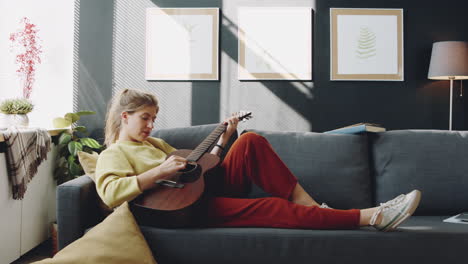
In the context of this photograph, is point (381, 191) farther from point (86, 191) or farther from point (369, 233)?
point (86, 191)

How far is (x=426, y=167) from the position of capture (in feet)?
6.75

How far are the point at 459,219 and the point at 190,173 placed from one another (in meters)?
1.26

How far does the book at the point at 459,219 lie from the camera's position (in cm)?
175

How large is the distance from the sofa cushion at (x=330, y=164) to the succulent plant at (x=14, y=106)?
4.76 ft

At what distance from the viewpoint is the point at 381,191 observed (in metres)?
2.08

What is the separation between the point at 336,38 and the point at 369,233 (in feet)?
6.06

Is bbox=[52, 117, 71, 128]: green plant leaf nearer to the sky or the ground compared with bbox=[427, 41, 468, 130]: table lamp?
nearer to the ground

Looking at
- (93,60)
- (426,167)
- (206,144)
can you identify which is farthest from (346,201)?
(93,60)

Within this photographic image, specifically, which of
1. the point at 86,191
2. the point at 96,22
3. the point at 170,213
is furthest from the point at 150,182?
the point at 96,22

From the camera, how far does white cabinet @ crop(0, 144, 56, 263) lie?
6.57ft

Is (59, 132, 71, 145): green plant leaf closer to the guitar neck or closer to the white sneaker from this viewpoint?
the guitar neck

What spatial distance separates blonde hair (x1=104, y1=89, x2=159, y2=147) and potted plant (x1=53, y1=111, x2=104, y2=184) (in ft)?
2.45

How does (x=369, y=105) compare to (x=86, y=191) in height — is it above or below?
above

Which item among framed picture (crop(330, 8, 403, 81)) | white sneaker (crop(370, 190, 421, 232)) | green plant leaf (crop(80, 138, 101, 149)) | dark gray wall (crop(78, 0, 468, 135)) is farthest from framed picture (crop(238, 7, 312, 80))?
white sneaker (crop(370, 190, 421, 232))
